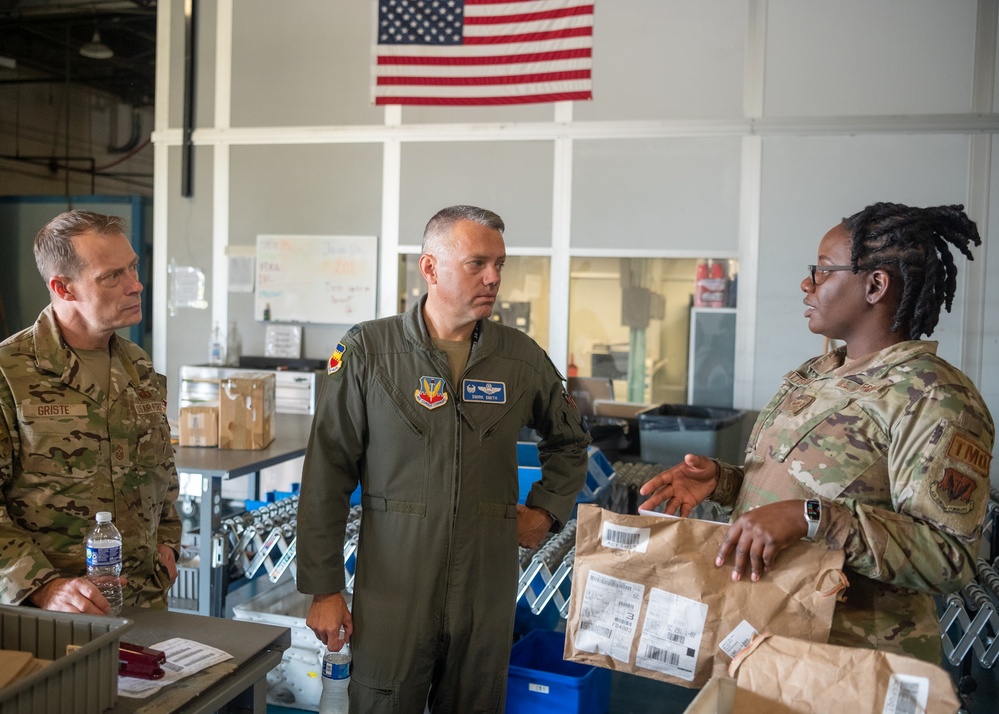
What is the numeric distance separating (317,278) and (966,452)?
576 cm

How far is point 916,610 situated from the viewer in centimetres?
161

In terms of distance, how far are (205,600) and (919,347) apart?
304 centimetres

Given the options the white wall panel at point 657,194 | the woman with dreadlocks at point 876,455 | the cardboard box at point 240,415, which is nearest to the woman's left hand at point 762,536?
the woman with dreadlocks at point 876,455

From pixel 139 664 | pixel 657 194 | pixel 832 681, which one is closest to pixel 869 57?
pixel 657 194

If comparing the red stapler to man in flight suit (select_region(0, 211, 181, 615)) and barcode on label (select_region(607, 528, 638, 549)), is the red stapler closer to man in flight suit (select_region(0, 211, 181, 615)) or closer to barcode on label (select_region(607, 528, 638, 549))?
man in flight suit (select_region(0, 211, 181, 615))

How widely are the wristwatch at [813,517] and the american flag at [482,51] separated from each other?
5.10 m

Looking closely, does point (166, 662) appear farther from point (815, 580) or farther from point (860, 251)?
point (860, 251)

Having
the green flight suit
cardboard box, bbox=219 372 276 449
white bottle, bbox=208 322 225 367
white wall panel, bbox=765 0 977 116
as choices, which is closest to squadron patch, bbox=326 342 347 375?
the green flight suit

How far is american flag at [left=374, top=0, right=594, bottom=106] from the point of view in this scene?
612 cm

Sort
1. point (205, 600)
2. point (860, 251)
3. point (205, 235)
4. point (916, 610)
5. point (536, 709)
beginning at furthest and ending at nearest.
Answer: point (205, 235), point (205, 600), point (536, 709), point (860, 251), point (916, 610)

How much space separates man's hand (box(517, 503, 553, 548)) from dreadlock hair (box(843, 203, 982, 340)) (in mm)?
1117

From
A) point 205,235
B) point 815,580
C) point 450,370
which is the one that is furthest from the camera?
point 205,235

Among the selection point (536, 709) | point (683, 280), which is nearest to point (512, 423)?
point (536, 709)

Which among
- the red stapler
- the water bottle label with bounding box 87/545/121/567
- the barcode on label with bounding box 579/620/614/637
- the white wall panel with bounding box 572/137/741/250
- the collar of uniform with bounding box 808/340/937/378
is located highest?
the white wall panel with bounding box 572/137/741/250
